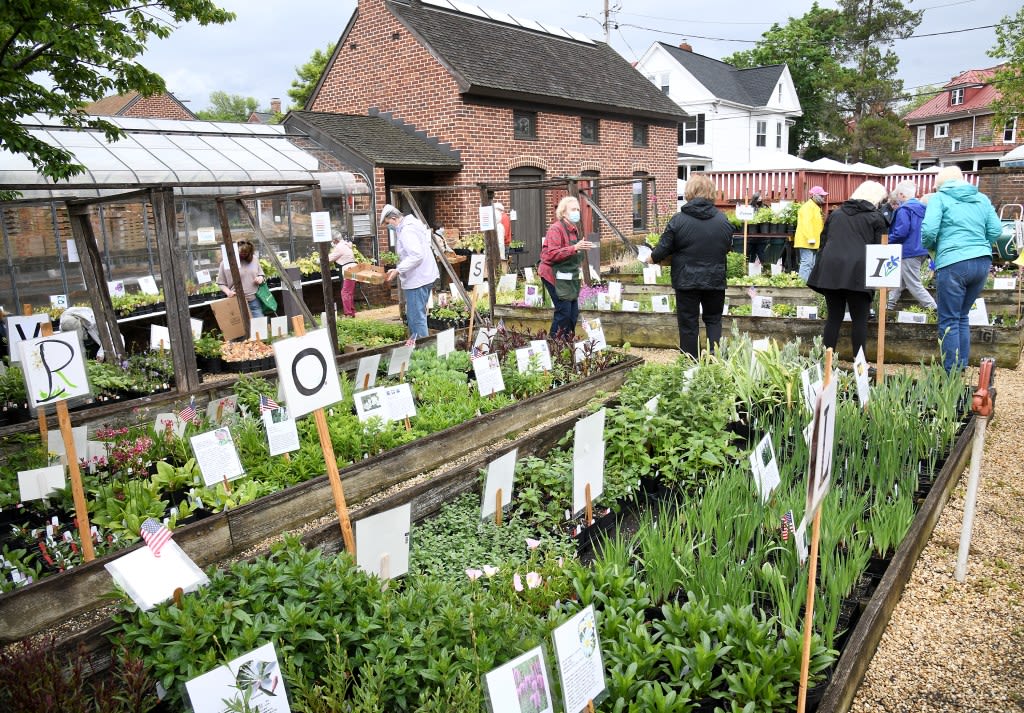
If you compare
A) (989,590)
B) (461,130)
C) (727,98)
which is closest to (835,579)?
(989,590)

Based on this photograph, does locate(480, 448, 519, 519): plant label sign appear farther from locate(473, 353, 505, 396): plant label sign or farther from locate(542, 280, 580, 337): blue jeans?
locate(542, 280, 580, 337): blue jeans

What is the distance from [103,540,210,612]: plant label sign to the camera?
2.24 meters

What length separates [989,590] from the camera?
3326 millimetres

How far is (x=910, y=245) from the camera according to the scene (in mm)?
8094

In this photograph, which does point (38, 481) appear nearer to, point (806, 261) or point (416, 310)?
point (416, 310)

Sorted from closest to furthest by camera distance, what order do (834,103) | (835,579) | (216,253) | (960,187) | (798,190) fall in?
(835,579), (960,187), (216,253), (798,190), (834,103)

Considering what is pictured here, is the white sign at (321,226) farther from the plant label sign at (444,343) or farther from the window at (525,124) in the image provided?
the window at (525,124)

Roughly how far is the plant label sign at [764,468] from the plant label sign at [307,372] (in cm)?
181

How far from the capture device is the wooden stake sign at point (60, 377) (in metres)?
3.04

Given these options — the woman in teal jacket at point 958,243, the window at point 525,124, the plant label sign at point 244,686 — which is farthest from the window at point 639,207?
the plant label sign at point 244,686

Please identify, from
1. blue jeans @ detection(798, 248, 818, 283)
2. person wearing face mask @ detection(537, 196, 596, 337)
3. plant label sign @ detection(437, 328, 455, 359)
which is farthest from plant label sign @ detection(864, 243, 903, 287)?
blue jeans @ detection(798, 248, 818, 283)

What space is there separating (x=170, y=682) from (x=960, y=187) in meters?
6.25

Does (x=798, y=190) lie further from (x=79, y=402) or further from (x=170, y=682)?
(x=170, y=682)

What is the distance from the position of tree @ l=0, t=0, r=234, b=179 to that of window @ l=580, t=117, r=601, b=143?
13435mm
